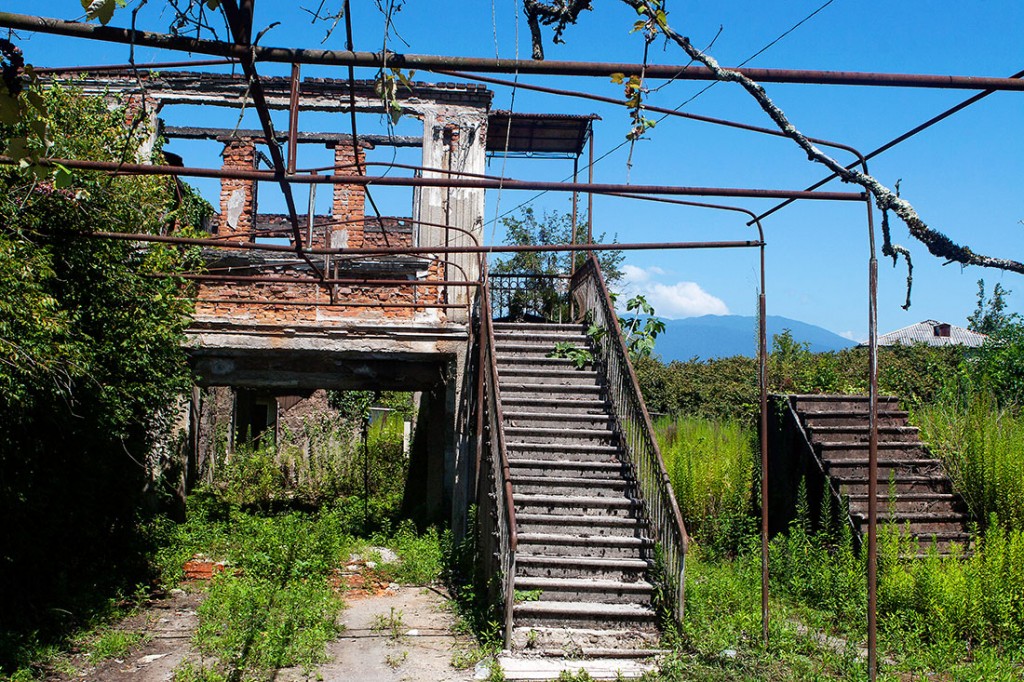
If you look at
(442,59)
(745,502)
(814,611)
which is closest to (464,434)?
(745,502)

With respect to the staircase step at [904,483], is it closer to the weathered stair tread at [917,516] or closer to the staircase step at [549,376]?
the weathered stair tread at [917,516]

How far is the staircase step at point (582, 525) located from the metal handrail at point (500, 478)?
1.42 feet

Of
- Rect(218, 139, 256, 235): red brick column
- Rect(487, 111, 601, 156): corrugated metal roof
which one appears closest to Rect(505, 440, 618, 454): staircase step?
Rect(487, 111, 601, 156): corrugated metal roof

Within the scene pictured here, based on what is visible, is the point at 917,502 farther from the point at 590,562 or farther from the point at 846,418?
the point at 590,562

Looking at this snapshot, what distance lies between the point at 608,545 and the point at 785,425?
3937mm

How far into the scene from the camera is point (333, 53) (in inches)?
141

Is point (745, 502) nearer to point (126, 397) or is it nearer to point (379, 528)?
point (379, 528)

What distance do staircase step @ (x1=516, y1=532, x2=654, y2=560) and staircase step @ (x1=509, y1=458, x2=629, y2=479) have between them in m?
1.09

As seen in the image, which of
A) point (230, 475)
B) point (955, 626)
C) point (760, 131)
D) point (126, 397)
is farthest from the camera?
point (230, 475)

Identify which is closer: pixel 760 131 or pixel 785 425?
pixel 760 131

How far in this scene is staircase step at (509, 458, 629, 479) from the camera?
969 centimetres

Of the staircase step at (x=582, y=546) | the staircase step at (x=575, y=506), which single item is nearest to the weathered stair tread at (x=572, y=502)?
the staircase step at (x=575, y=506)

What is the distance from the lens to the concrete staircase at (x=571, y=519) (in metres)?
7.84

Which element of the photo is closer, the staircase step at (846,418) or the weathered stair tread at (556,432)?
the weathered stair tread at (556,432)
